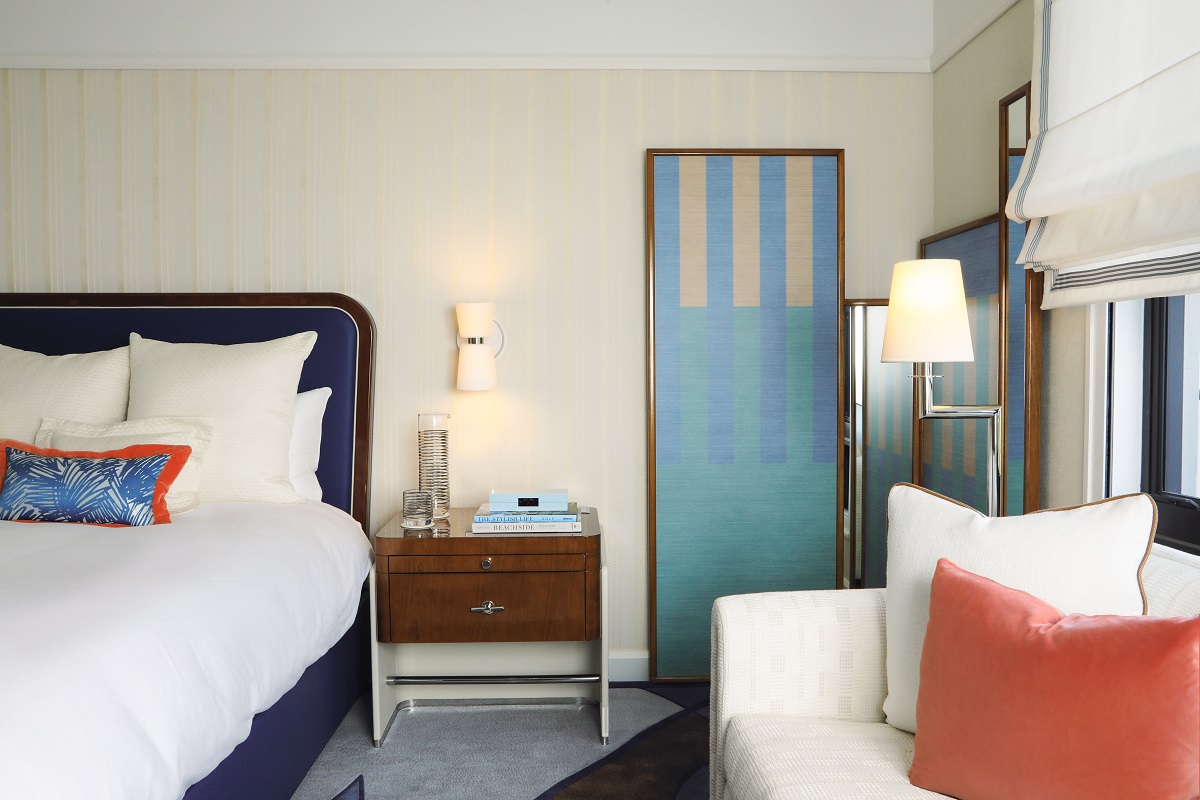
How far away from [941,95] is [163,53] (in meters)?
2.78

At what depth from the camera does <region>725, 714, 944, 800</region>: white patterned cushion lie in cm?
129

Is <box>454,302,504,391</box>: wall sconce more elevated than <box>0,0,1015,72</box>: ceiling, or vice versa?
<box>0,0,1015,72</box>: ceiling

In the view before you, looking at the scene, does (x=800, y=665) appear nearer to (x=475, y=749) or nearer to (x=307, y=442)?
(x=475, y=749)

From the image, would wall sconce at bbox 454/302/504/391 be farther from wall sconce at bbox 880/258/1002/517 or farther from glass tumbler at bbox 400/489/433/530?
wall sconce at bbox 880/258/1002/517

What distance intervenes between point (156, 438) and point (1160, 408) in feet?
8.66

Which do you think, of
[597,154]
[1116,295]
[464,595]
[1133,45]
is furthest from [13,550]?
[1133,45]

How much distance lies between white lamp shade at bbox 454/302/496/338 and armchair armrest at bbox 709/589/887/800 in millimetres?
1436

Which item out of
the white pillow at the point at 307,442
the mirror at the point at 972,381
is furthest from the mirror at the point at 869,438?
the white pillow at the point at 307,442

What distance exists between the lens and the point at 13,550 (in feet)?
5.63

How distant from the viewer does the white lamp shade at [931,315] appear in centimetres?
191

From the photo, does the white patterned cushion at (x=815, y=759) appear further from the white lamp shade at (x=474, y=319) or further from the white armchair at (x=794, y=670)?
the white lamp shade at (x=474, y=319)

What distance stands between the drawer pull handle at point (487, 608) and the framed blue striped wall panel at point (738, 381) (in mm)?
658

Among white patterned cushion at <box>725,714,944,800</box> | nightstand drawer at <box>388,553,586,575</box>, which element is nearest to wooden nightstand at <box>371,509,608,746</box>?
nightstand drawer at <box>388,553,586,575</box>

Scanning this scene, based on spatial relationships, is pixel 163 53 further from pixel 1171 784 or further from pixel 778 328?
pixel 1171 784
